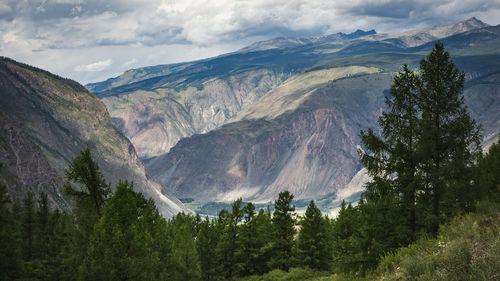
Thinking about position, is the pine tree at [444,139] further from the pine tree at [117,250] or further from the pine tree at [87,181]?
the pine tree at [87,181]

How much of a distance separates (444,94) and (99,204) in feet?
75.0

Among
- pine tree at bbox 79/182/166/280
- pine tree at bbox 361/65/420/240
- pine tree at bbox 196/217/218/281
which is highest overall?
pine tree at bbox 361/65/420/240

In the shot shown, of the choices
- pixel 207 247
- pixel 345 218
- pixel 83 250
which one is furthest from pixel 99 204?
pixel 345 218

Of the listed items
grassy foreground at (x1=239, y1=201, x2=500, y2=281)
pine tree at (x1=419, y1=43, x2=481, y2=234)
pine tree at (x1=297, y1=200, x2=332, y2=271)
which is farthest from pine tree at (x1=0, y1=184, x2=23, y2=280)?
pine tree at (x1=297, y1=200, x2=332, y2=271)

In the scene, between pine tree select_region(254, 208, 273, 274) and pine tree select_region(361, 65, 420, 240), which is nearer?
pine tree select_region(361, 65, 420, 240)

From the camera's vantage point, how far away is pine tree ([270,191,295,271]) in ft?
152

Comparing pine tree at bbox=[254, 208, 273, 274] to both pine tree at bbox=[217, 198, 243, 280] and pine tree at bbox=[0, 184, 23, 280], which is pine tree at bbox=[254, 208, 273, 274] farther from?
pine tree at bbox=[0, 184, 23, 280]

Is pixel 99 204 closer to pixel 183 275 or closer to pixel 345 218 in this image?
pixel 183 275

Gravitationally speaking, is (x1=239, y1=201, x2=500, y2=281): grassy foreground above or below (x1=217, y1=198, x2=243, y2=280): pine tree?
above

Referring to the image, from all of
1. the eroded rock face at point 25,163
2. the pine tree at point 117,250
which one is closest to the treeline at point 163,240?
the pine tree at point 117,250

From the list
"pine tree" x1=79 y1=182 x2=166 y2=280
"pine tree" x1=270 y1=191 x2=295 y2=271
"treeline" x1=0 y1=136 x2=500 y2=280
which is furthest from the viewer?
"pine tree" x1=270 y1=191 x2=295 y2=271

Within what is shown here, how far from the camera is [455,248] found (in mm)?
11984

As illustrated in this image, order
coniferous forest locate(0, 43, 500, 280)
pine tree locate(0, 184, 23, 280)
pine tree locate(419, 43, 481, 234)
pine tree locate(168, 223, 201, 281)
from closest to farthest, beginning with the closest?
1. coniferous forest locate(0, 43, 500, 280)
2. pine tree locate(419, 43, 481, 234)
3. pine tree locate(0, 184, 23, 280)
4. pine tree locate(168, 223, 201, 281)

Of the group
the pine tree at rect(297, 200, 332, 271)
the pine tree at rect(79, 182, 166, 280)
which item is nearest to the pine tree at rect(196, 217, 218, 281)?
the pine tree at rect(297, 200, 332, 271)
